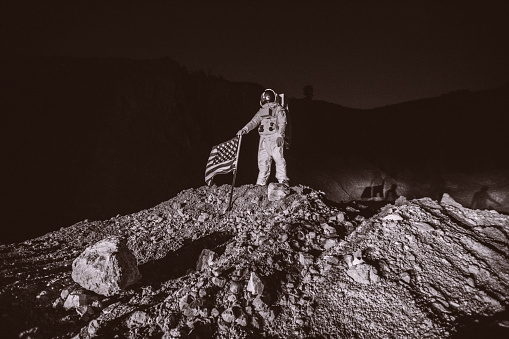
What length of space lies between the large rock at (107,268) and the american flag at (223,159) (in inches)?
103

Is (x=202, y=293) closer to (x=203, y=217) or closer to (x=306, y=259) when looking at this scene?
(x=306, y=259)

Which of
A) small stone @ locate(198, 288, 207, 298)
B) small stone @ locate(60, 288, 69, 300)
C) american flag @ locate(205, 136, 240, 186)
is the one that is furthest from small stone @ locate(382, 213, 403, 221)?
small stone @ locate(60, 288, 69, 300)

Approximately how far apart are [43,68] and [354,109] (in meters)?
25.2

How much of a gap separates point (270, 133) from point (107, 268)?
13.5ft

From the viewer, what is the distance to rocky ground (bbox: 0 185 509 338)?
283cm

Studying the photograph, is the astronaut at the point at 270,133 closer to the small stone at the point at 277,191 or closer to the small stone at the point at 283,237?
the small stone at the point at 277,191

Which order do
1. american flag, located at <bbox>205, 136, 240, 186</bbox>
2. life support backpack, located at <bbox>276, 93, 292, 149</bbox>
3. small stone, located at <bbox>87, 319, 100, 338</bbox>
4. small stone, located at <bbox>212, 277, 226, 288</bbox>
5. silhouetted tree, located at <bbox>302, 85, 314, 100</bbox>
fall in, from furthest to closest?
silhouetted tree, located at <bbox>302, 85, 314, 100</bbox> < life support backpack, located at <bbox>276, 93, 292, 149</bbox> < american flag, located at <bbox>205, 136, 240, 186</bbox> < small stone, located at <bbox>212, 277, 226, 288</bbox> < small stone, located at <bbox>87, 319, 100, 338</bbox>

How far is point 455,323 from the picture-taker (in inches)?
101

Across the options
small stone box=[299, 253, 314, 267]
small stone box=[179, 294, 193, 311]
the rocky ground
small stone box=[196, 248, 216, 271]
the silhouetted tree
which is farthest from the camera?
the silhouetted tree

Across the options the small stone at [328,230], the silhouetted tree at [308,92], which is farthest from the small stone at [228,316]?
the silhouetted tree at [308,92]

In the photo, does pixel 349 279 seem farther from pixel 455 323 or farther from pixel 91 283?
pixel 91 283

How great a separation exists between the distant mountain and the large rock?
6.64m

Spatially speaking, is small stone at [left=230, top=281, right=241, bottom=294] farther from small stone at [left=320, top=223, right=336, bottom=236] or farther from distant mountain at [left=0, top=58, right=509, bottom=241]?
distant mountain at [left=0, top=58, right=509, bottom=241]

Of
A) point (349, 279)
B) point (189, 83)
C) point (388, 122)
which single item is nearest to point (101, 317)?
point (349, 279)
